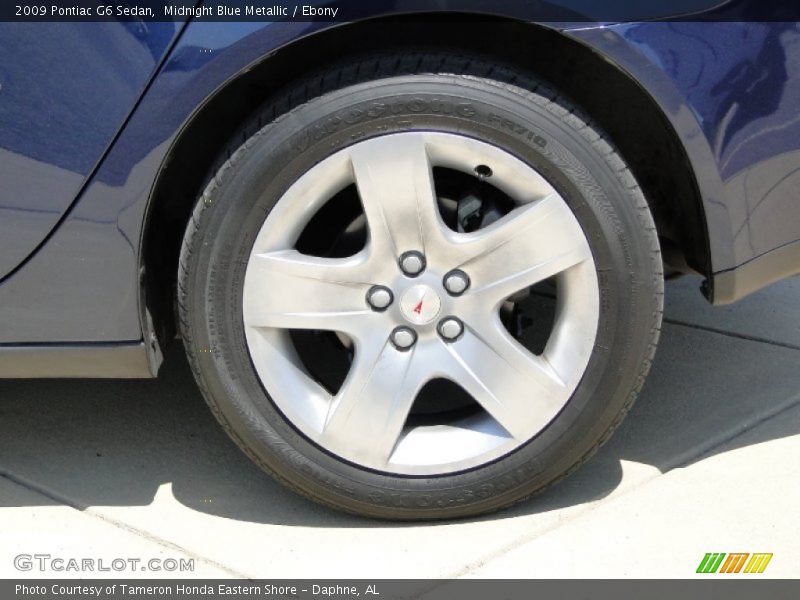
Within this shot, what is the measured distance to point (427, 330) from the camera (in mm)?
2412

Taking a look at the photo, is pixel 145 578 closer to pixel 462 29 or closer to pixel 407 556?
pixel 407 556

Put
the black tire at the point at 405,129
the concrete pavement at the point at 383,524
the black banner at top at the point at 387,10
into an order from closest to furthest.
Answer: the black banner at top at the point at 387,10, the black tire at the point at 405,129, the concrete pavement at the point at 383,524

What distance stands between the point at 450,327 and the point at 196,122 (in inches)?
27.7

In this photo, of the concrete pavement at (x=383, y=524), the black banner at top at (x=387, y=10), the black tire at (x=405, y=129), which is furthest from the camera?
the concrete pavement at (x=383, y=524)

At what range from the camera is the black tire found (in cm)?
230

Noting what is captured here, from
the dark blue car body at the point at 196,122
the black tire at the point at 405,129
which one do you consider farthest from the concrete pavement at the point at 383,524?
the dark blue car body at the point at 196,122

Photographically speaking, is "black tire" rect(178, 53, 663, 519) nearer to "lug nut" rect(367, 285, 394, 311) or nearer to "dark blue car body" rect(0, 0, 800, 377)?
"dark blue car body" rect(0, 0, 800, 377)

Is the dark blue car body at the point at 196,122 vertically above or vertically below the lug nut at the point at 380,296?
above

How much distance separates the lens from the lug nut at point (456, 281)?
2.38m

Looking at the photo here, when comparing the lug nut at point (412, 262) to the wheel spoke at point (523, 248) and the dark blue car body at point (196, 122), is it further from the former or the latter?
the dark blue car body at point (196, 122)

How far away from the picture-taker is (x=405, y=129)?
7.55ft

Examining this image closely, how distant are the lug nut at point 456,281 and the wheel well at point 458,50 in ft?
1.52

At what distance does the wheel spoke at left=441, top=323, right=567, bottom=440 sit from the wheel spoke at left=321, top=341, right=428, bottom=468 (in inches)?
3.6

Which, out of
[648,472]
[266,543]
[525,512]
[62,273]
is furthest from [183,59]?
[648,472]
